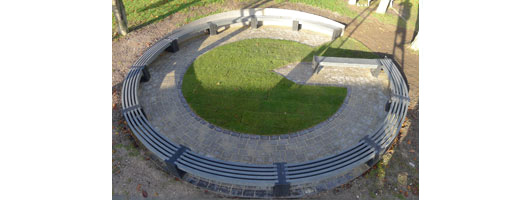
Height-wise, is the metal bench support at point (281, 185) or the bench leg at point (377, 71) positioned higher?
the bench leg at point (377, 71)

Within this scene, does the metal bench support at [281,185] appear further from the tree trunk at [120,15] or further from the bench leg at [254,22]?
the tree trunk at [120,15]

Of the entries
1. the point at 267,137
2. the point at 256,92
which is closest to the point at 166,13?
the point at 256,92

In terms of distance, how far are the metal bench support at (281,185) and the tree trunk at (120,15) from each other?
913 centimetres

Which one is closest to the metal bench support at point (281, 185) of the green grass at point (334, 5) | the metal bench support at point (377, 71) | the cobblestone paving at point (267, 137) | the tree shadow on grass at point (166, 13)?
the cobblestone paving at point (267, 137)

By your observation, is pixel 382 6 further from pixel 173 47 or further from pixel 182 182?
pixel 182 182

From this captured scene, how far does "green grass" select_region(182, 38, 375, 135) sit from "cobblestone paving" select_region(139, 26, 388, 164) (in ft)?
1.02

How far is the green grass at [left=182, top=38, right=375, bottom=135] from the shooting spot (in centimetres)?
780

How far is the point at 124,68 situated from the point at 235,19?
5.64 meters

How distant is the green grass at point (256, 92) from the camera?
7797mm

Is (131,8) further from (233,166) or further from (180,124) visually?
(233,166)

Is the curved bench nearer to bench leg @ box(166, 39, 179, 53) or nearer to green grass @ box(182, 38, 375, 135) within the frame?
green grass @ box(182, 38, 375, 135)

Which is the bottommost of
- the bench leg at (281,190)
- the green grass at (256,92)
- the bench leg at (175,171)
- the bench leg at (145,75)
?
the bench leg at (281,190)

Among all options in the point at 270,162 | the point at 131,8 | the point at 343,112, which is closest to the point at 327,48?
the point at 343,112

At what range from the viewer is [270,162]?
6.68m
